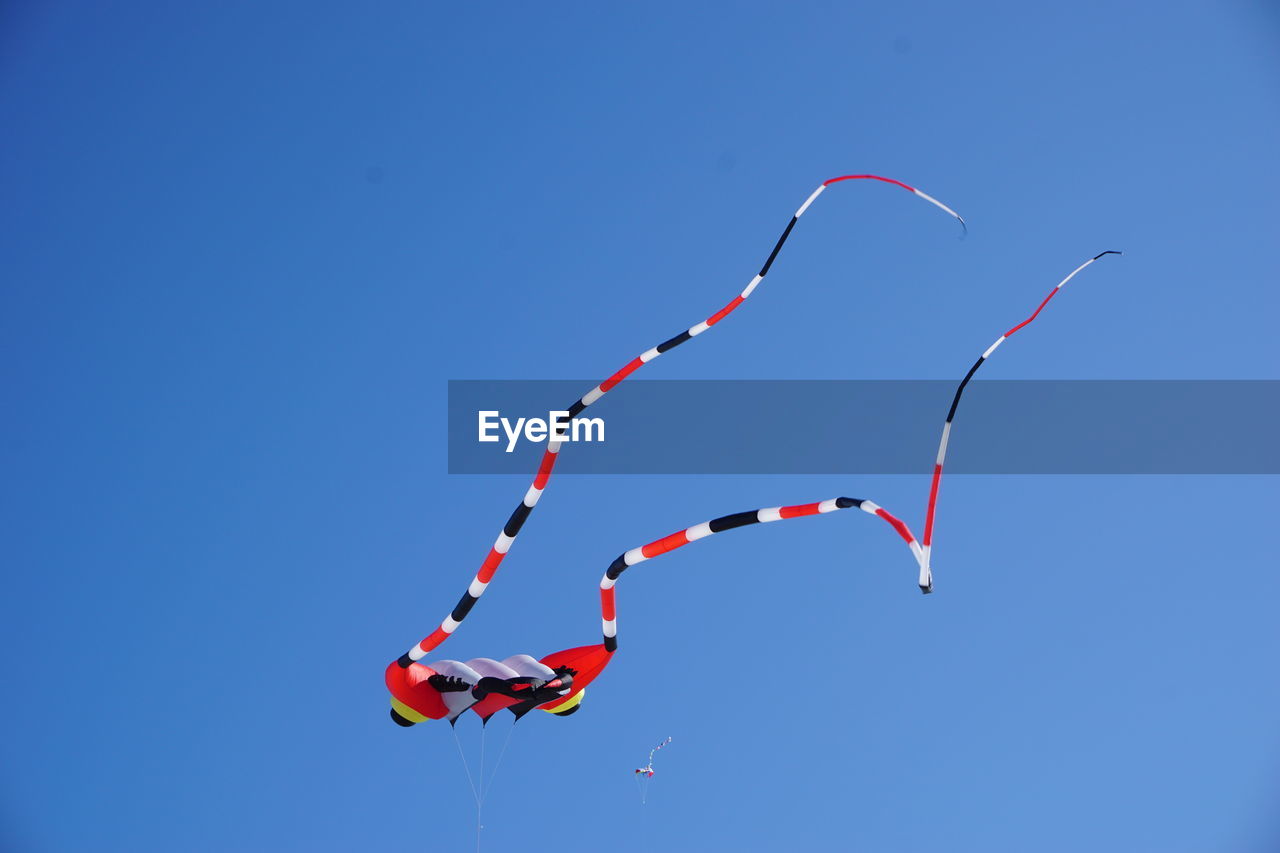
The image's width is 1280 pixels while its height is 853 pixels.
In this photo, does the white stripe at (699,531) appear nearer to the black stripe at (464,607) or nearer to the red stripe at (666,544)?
the red stripe at (666,544)

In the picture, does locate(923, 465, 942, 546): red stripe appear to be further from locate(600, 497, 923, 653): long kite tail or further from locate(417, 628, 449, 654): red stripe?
locate(417, 628, 449, 654): red stripe

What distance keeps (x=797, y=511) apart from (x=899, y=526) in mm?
1390

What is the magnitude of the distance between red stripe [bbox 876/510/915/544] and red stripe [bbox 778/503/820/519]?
792mm

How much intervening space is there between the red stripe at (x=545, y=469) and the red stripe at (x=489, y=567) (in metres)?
0.85

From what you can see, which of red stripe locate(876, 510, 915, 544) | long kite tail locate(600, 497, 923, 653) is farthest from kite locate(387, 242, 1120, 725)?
red stripe locate(876, 510, 915, 544)

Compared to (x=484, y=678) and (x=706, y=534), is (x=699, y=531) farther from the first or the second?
(x=484, y=678)

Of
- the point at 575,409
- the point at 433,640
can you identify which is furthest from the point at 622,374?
Result: the point at 433,640

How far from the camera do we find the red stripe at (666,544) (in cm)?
929

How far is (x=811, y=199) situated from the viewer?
33.0 ft

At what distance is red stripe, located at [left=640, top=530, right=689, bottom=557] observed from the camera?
366 inches

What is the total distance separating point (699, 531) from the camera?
29.7ft

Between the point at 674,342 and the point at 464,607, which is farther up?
the point at 674,342

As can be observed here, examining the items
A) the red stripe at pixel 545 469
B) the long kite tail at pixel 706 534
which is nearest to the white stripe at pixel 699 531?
the long kite tail at pixel 706 534

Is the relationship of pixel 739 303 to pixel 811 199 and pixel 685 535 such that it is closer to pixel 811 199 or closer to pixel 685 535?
pixel 811 199
